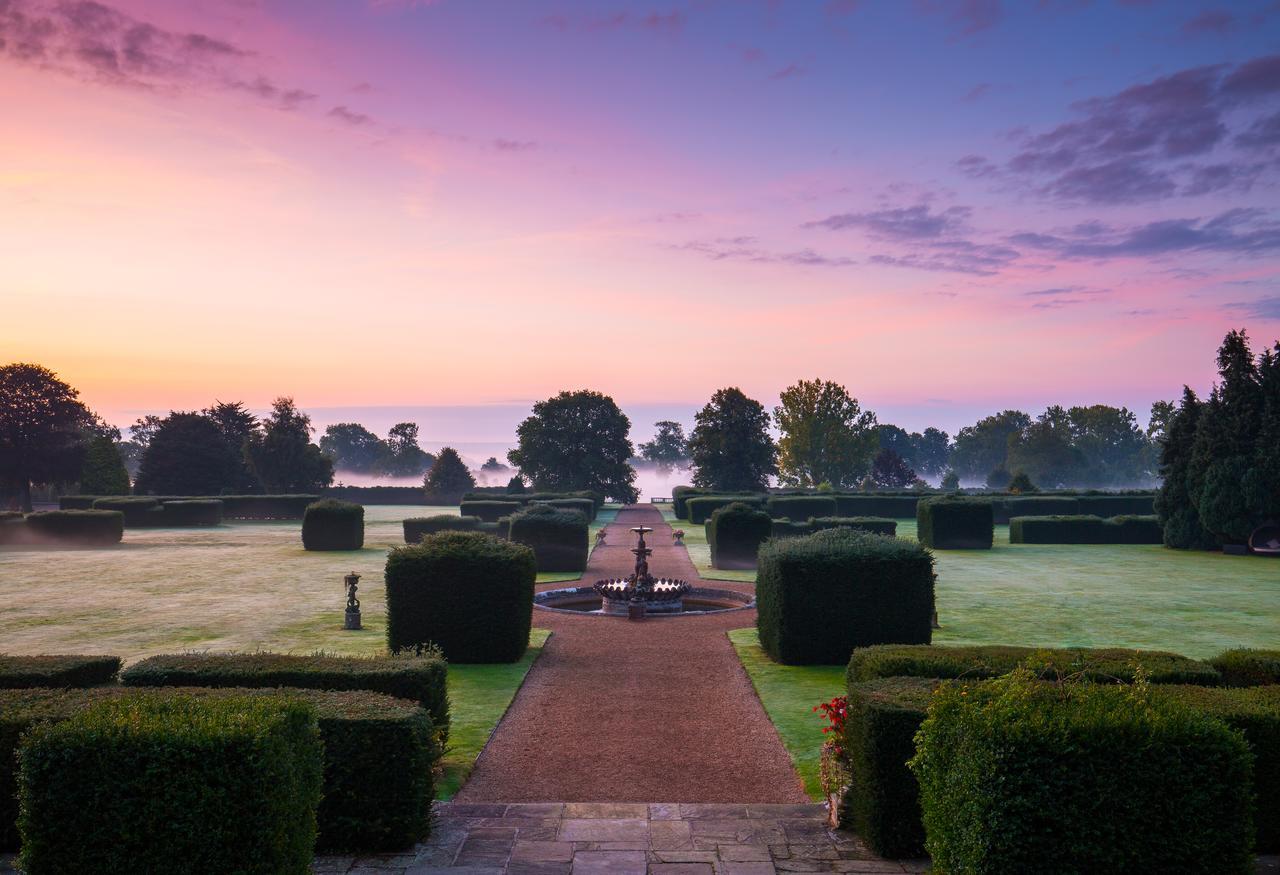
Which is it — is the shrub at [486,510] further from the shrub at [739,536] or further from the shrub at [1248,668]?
the shrub at [1248,668]

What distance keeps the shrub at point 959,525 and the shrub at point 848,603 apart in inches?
899

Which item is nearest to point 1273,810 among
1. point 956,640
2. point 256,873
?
point 256,873

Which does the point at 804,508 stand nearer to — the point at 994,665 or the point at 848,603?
the point at 848,603

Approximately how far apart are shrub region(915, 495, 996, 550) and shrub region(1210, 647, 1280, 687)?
1097 inches

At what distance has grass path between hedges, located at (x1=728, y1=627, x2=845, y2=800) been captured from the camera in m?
10.6

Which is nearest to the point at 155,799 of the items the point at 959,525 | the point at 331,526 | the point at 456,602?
the point at 456,602

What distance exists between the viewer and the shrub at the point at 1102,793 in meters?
5.45

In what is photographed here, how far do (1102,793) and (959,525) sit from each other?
3349cm

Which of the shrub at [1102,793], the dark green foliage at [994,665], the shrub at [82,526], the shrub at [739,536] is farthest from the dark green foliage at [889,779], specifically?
the shrub at [82,526]

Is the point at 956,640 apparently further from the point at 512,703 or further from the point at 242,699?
the point at 242,699

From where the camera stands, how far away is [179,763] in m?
5.71

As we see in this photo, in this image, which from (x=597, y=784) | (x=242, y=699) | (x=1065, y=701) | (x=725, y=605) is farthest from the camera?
(x=725, y=605)

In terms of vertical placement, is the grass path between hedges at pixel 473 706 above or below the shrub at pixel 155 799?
below

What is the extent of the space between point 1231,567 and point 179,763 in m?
33.5
